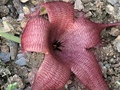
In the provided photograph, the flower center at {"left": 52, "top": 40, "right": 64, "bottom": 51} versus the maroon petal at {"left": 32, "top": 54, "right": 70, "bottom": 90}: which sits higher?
the flower center at {"left": 52, "top": 40, "right": 64, "bottom": 51}

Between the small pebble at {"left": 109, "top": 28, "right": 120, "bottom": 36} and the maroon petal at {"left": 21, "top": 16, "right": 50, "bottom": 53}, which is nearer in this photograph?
the maroon petal at {"left": 21, "top": 16, "right": 50, "bottom": 53}

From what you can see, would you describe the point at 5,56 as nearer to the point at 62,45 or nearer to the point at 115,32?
the point at 62,45

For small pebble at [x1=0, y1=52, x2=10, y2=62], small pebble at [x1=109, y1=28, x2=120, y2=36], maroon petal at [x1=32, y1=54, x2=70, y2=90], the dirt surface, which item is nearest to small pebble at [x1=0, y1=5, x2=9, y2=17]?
the dirt surface

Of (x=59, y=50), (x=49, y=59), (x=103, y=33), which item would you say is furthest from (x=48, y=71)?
(x=103, y=33)

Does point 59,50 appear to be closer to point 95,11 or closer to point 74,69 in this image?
point 74,69

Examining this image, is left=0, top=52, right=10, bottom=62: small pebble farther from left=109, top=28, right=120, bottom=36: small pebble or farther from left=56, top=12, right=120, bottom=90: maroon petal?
left=109, top=28, right=120, bottom=36: small pebble

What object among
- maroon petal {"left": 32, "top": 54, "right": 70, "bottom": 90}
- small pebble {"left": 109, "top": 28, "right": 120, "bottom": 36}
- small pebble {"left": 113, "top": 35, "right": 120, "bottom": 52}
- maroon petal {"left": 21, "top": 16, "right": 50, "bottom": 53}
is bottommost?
maroon petal {"left": 32, "top": 54, "right": 70, "bottom": 90}

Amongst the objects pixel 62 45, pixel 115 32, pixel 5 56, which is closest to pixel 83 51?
pixel 62 45

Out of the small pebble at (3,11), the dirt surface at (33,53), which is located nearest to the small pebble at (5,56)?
the dirt surface at (33,53)
